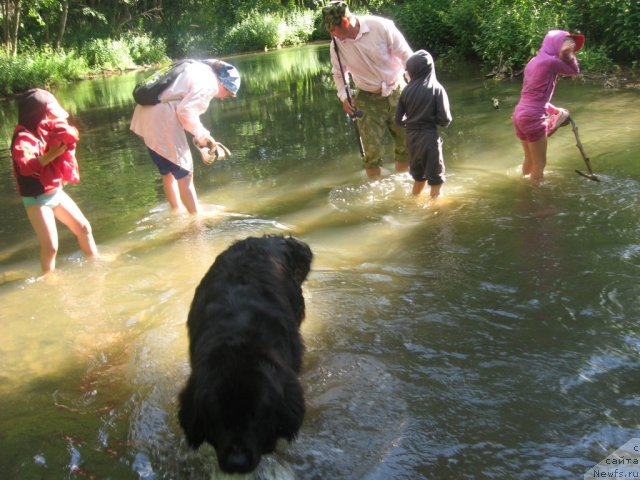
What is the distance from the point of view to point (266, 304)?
3.06 meters

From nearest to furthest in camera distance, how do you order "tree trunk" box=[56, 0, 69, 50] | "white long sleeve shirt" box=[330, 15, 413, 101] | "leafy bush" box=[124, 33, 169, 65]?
"white long sleeve shirt" box=[330, 15, 413, 101] < "tree trunk" box=[56, 0, 69, 50] < "leafy bush" box=[124, 33, 169, 65]

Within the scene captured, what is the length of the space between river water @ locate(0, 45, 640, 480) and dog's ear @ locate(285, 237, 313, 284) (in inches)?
19.7

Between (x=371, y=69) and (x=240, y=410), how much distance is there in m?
5.55

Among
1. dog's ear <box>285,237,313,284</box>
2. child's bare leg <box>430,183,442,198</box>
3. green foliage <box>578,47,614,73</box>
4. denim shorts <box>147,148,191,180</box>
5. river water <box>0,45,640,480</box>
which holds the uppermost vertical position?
green foliage <box>578,47,614,73</box>

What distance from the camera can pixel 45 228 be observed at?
17.1 feet

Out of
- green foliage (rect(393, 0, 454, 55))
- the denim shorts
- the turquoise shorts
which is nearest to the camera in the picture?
the turquoise shorts

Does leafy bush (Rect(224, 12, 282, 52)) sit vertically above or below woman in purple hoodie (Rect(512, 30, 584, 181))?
above

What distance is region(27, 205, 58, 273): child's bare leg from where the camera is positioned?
5145 mm

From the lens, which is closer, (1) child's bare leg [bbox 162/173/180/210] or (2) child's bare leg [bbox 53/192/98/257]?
(2) child's bare leg [bbox 53/192/98/257]

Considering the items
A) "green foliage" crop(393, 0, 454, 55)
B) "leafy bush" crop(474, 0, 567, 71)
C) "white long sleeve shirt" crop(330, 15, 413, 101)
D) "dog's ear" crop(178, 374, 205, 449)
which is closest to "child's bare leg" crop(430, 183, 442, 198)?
"white long sleeve shirt" crop(330, 15, 413, 101)

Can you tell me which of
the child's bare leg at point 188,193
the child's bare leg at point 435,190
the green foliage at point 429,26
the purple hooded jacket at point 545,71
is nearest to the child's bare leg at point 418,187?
the child's bare leg at point 435,190

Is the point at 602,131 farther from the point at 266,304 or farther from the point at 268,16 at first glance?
the point at 268,16

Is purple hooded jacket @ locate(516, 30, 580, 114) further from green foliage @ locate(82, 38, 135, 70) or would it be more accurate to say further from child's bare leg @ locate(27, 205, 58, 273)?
green foliage @ locate(82, 38, 135, 70)

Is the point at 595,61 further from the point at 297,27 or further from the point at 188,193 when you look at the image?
the point at 297,27
